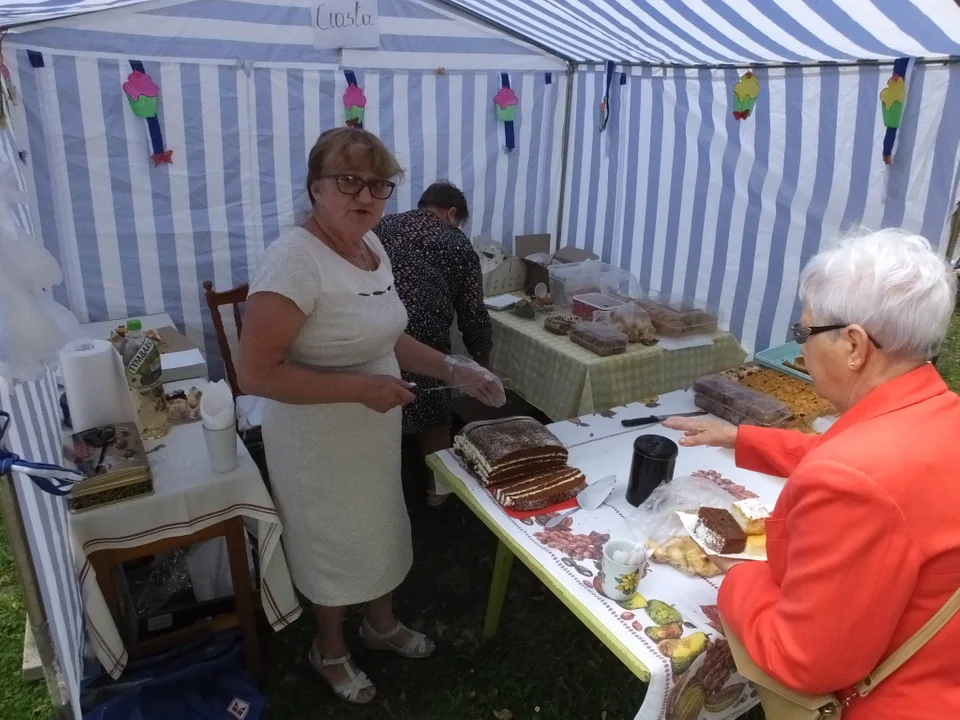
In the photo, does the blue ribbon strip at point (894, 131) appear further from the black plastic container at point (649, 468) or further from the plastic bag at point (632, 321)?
the black plastic container at point (649, 468)

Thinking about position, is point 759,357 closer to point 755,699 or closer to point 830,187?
point 830,187

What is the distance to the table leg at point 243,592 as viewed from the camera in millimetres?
2113

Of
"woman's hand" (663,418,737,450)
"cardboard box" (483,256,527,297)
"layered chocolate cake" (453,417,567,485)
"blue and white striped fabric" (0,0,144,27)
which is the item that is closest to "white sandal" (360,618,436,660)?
"layered chocolate cake" (453,417,567,485)

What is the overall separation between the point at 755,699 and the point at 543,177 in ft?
12.8

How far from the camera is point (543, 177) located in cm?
484

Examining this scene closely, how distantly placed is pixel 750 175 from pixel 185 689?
3571mm

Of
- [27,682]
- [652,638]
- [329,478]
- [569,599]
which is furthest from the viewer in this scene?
[27,682]

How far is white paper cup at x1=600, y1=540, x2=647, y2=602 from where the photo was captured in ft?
4.90

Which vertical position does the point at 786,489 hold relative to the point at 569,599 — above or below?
Result: above

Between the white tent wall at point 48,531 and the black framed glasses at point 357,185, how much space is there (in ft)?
2.35

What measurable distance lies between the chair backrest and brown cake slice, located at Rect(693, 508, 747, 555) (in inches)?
107

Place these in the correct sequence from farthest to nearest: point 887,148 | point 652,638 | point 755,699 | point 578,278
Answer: point 578,278
point 887,148
point 755,699
point 652,638

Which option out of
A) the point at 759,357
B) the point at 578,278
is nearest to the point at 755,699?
the point at 759,357

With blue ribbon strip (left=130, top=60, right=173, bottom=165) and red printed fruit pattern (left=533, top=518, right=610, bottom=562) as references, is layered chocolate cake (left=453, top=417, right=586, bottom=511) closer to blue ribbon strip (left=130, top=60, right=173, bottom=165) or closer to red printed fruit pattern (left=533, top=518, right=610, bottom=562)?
red printed fruit pattern (left=533, top=518, right=610, bottom=562)
